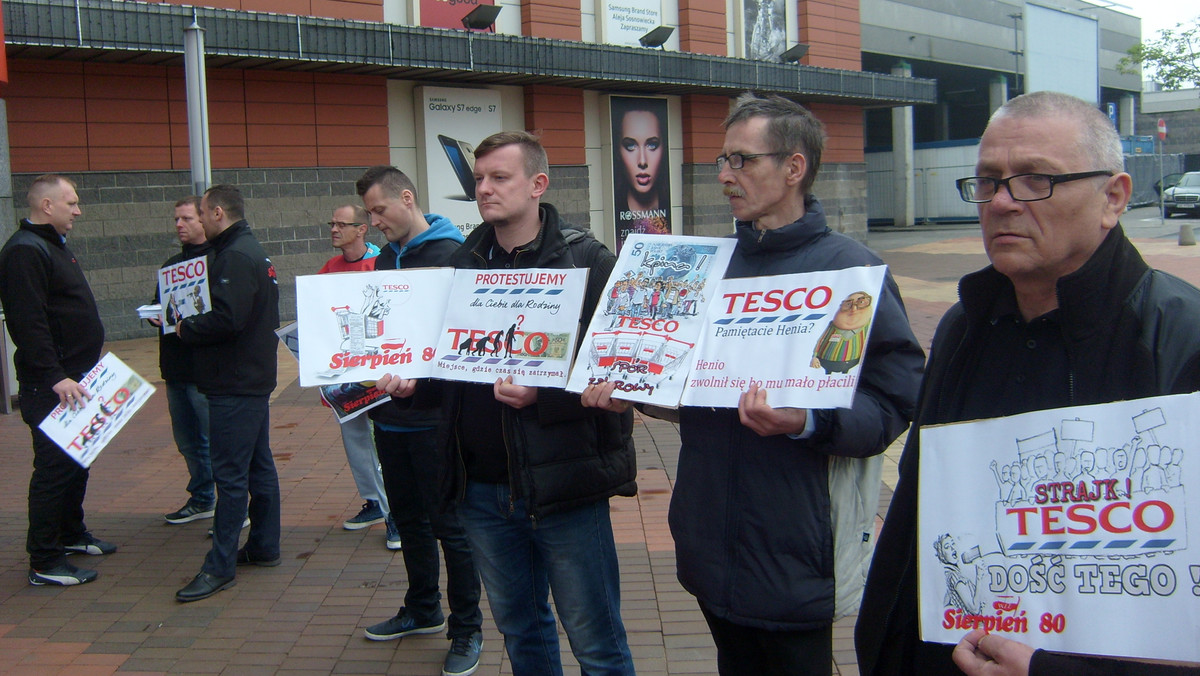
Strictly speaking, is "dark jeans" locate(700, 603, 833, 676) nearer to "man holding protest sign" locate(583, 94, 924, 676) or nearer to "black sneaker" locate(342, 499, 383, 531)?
"man holding protest sign" locate(583, 94, 924, 676)

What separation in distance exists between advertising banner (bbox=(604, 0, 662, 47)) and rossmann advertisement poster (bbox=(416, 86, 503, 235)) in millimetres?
3424

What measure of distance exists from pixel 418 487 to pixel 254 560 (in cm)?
163

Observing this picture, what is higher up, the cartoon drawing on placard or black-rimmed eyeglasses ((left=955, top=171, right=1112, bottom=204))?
black-rimmed eyeglasses ((left=955, top=171, right=1112, bottom=204))

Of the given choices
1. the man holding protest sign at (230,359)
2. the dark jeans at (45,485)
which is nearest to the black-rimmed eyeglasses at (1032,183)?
the man holding protest sign at (230,359)

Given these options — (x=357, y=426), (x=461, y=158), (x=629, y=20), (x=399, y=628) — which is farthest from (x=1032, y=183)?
(x=629, y=20)

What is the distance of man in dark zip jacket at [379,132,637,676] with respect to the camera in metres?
3.14

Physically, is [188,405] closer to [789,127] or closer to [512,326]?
[512,326]

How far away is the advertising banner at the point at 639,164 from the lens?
1972 centimetres

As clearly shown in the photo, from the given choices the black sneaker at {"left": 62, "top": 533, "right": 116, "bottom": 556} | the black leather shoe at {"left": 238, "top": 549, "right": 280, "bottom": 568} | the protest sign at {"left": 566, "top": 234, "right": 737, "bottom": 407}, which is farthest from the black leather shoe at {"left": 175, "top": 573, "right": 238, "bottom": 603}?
the protest sign at {"left": 566, "top": 234, "right": 737, "bottom": 407}

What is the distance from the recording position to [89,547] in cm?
567

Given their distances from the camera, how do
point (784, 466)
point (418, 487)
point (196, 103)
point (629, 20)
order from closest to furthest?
point (784, 466) < point (418, 487) < point (196, 103) < point (629, 20)

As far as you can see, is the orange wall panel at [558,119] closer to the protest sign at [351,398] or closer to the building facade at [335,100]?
the building facade at [335,100]

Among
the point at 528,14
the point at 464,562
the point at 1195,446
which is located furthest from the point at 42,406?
the point at 528,14

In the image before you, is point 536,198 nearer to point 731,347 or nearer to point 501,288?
point 501,288
